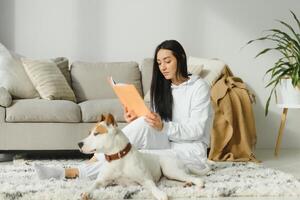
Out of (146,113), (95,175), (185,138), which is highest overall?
(146,113)

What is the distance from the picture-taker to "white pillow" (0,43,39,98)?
433 cm

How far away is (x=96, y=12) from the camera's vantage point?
5.21m

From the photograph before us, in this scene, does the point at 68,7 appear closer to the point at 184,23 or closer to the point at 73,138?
the point at 184,23

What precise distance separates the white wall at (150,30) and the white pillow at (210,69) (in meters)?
0.51

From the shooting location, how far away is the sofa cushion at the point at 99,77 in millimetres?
4793

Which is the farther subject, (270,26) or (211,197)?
(270,26)

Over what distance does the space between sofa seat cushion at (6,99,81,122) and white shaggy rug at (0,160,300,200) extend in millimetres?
755

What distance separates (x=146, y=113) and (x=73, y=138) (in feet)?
4.93

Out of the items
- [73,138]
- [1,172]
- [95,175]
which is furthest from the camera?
[73,138]

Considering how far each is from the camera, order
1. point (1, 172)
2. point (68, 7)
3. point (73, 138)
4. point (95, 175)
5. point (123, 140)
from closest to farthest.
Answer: point (123, 140) → point (95, 175) → point (1, 172) → point (73, 138) → point (68, 7)

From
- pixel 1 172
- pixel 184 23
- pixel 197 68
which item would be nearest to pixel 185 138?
pixel 1 172

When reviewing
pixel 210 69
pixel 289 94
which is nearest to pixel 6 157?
pixel 210 69

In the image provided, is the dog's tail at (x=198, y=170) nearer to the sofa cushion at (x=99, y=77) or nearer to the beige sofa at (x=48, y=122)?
the beige sofa at (x=48, y=122)

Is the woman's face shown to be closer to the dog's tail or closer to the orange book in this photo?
the orange book
